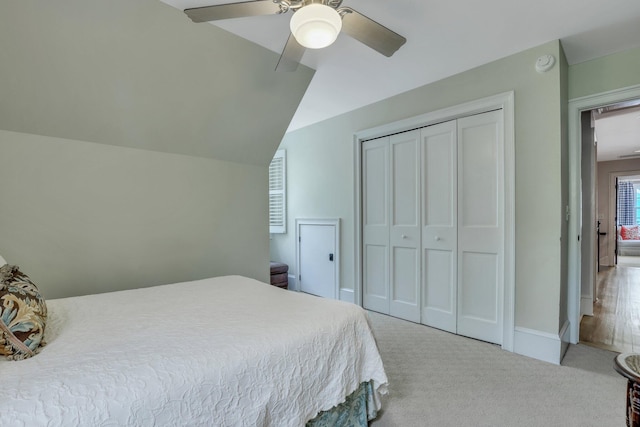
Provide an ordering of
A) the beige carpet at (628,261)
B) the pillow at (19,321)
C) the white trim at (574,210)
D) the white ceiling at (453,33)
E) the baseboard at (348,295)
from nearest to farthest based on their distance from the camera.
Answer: the pillow at (19,321) < the white ceiling at (453,33) < the white trim at (574,210) < the baseboard at (348,295) < the beige carpet at (628,261)

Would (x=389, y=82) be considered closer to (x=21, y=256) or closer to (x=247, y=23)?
(x=247, y=23)

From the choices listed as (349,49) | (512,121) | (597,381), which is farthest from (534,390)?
(349,49)

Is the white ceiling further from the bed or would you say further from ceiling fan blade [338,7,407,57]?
the bed

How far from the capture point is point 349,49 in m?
2.40

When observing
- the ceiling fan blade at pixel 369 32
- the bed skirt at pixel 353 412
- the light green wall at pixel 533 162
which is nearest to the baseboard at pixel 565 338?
the light green wall at pixel 533 162

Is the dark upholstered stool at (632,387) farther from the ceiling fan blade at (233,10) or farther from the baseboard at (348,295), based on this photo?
the baseboard at (348,295)

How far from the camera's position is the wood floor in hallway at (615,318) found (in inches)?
106

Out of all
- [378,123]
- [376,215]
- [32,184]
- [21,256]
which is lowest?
[21,256]

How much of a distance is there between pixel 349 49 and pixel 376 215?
1.81m

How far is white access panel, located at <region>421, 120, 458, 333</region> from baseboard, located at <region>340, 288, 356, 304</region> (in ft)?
2.93

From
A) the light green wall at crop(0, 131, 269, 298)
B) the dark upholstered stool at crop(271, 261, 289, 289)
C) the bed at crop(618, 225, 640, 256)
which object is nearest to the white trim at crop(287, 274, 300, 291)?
the dark upholstered stool at crop(271, 261, 289, 289)

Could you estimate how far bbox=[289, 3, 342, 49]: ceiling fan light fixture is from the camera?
1279 mm

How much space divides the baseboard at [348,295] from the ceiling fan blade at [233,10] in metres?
3.08

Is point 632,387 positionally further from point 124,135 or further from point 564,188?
point 124,135
